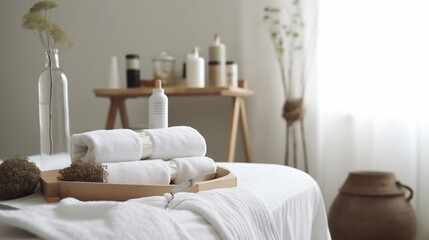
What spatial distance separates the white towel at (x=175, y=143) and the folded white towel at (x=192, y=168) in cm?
2

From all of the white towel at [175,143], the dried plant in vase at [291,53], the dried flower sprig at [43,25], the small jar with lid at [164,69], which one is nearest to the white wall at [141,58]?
the dried plant in vase at [291,53]

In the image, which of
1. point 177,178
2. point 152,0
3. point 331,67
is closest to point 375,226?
point 331,67

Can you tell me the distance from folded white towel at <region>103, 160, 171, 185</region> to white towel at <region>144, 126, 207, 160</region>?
57 mm

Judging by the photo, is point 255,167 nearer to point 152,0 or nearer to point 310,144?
point 310,144

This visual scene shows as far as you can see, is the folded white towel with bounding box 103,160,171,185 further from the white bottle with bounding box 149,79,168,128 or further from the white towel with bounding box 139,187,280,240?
the white bottle with bounding box 149,79,168,128

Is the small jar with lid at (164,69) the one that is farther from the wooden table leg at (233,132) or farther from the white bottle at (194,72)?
the wooden table leg at (233,132)

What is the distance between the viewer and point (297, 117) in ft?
8.02

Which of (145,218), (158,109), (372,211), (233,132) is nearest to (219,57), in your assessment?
(233,132)

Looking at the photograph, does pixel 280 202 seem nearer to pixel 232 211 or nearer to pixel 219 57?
pixel 232 211

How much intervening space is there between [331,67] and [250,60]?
42 cm

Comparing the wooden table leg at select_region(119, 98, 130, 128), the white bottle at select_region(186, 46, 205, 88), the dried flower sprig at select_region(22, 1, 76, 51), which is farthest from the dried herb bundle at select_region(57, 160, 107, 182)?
the wooden table leg at select_region(119, 98, 130, 128)

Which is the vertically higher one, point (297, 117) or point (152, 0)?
point (152, 0)

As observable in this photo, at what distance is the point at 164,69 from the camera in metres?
2.59

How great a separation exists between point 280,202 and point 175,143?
21 centimetres
